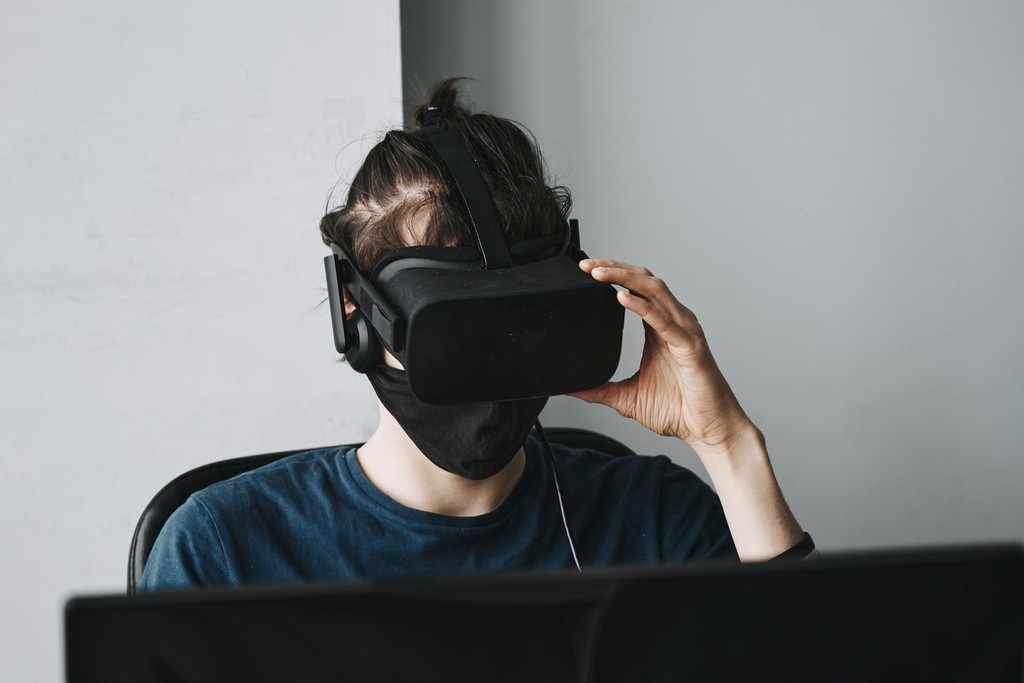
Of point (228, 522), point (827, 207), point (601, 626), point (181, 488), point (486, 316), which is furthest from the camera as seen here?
point (827, 207)

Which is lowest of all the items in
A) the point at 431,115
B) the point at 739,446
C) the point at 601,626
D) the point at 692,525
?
the point at 692,525

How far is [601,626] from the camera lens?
16.9 inches

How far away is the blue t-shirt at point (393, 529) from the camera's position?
1.09m

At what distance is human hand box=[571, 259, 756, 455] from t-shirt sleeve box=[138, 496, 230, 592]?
→ 0.47 metres

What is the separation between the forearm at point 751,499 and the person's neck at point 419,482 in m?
0.29

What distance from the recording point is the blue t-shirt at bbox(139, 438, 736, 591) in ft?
3.56

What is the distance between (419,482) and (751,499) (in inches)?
16.3

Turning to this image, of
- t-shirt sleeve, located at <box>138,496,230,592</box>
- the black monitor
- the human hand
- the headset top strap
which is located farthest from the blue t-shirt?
the black monitor

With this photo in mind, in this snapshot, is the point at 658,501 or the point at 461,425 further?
the point at 658,501

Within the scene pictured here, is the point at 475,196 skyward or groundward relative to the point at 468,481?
skyward

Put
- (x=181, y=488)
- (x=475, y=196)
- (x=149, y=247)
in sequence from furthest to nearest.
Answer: (x=149, y=247) → (x=181, y=488) → (x=475, y=196)

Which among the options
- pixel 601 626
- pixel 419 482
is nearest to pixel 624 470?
pixel 419 482

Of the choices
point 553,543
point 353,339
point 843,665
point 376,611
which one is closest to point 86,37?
point 353,339

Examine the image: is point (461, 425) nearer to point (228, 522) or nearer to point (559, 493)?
point (559, 493)
